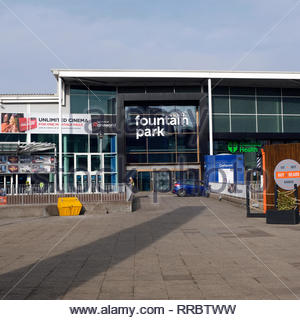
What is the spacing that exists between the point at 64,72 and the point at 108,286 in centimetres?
3100

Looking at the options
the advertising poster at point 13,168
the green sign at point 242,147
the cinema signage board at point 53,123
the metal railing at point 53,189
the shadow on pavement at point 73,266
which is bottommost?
the shadow on pavement at point 73,266

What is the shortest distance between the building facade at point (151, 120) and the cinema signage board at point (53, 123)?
0.28 ft

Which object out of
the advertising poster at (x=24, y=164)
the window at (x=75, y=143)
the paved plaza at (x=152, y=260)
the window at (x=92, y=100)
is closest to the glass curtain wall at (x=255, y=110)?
the window at (x=92, y=100)

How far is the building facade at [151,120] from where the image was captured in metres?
35.5

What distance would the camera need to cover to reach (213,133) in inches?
1507

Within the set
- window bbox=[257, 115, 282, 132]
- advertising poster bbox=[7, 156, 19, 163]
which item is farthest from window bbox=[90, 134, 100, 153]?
window bbox=[257, 115, 282, 132]

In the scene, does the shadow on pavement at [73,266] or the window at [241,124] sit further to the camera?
the window at [241,124]

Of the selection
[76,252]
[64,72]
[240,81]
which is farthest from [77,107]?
[76,252]

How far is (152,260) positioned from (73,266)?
1.82 meters

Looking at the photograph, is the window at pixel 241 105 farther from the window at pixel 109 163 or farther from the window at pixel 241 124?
the window at pixel 109 163

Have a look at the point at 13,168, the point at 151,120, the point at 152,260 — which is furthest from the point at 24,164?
the point at 152,260

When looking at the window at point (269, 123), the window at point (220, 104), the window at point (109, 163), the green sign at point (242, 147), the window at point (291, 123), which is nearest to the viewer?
the window at point (109, 163)

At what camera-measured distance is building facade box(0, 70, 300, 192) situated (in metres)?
35.5

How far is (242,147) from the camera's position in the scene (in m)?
39.7
